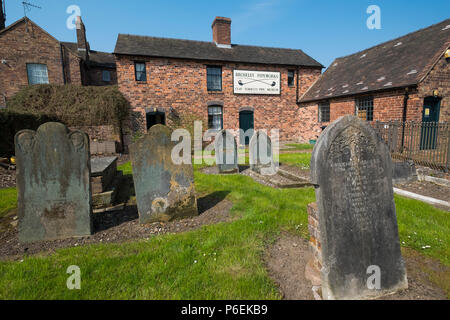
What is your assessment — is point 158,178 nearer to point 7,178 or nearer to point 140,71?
point 7,178

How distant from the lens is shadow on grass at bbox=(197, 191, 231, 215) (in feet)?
16.6

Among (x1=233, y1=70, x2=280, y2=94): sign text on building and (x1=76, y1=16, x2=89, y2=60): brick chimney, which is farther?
(x1=76, y1=16, x2=89, y2=60): brick chimney

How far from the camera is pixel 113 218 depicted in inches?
179

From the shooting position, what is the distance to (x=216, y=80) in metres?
16.8

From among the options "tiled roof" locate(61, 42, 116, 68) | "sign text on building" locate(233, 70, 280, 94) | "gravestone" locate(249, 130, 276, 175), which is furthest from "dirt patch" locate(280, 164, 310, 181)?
"tiled roof" locate(61, 42, 116, 68)

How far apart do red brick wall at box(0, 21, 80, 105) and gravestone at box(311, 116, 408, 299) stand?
21223mm

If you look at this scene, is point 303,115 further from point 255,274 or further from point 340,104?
point 255,274

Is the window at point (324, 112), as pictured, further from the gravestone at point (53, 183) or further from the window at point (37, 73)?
the window at point (37, 73)

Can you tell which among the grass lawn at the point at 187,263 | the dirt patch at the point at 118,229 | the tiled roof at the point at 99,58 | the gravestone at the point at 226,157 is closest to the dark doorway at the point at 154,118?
the gravestone at the point at 226,157

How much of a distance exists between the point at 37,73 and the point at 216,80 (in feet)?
43.9

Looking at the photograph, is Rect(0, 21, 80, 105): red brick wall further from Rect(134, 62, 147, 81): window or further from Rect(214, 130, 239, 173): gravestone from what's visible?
Rect(214, 130, 239, 173): gravestone

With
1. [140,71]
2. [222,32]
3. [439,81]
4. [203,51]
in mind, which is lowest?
[439,81]

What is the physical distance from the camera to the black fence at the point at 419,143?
23.7 feet
